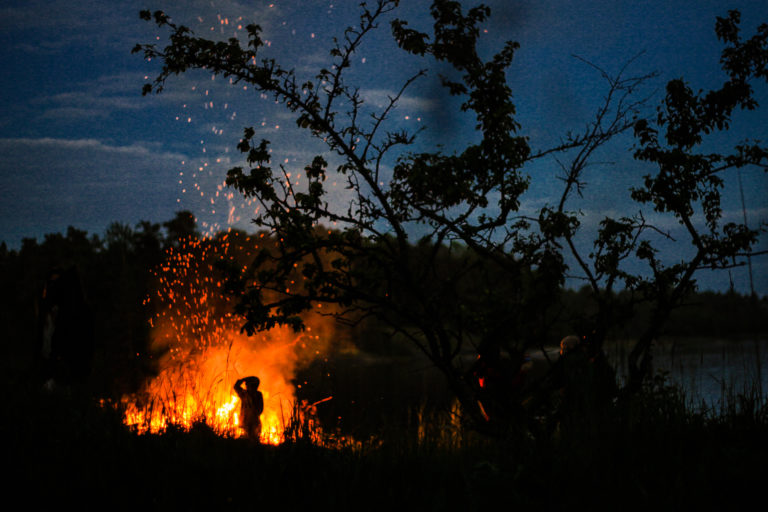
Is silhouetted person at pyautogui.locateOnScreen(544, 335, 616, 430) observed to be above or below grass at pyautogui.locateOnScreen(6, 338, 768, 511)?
above

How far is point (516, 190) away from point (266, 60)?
10.1 ft

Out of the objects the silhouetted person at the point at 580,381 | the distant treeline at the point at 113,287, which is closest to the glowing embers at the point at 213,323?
the distant treeline at the point at 113,287

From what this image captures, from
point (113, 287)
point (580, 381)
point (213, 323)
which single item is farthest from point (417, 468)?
point (113, 287)

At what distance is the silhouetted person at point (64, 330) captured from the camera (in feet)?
31.6

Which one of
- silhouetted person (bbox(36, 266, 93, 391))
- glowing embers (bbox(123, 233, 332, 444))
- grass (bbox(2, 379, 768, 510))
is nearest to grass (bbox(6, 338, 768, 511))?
grass (bbox(2, 379, 768, 510))

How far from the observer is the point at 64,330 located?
9.88m

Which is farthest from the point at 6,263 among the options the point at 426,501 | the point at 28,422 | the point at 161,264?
the point at 426,501

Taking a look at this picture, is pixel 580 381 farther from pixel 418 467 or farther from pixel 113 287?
pixel 113 287

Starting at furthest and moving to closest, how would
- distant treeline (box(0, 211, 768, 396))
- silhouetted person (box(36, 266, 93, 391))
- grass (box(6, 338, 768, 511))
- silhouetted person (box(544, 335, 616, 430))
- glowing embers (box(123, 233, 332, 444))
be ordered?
1. distant treeline (box(0, 211, 768, 396))
2. glowing embers (box(123, 233, 332, 444))
3. silhouetted person (box(36, 266, 93, 391))
4. silhouetted person (box(544, 335, 616, 430))
5. grass (box(6, 338, 768, 511))

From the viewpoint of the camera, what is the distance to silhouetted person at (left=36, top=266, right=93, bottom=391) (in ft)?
31.6

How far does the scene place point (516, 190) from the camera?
5992 millimetres

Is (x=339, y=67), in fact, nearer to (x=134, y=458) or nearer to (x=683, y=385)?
(x=134, y=458)

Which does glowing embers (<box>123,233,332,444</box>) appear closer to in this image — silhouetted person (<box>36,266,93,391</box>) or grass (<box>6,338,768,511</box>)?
silhouetted person (<box>36,266,93,391</box>)

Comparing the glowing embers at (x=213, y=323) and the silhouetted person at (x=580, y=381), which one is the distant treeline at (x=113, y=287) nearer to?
the glowing embers at (x=213, y=323)
